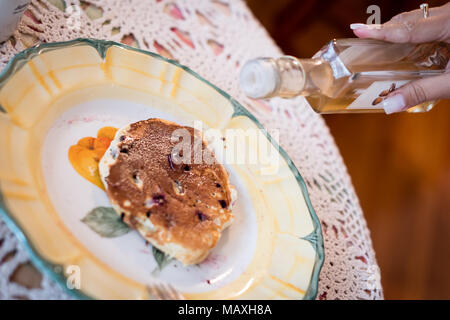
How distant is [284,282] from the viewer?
597 mm

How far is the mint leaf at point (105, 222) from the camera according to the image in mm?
521

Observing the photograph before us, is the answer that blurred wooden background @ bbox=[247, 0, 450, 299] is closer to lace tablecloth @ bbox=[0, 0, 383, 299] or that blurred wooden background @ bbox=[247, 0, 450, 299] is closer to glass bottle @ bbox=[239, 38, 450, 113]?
lace tablecloth @ bbox=[0, 0, 383, 299]

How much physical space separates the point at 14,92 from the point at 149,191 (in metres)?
0.21

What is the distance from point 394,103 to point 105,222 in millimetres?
497

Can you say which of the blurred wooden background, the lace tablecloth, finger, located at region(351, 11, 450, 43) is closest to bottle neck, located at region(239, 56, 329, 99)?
finger, located at region(351, 11, 450, 43)

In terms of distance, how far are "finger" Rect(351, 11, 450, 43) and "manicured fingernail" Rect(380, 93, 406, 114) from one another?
0.09 m

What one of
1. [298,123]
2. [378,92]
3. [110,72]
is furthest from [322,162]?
[110,72]

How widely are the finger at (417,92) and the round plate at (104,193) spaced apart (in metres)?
0.20

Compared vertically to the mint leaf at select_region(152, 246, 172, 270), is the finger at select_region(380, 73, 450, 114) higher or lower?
higher

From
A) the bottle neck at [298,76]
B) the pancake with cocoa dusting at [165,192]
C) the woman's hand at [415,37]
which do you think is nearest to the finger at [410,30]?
the woman's hand at [415,37]

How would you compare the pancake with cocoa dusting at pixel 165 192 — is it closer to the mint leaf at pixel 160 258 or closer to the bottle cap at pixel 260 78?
the mint leaf at pixel 160 258

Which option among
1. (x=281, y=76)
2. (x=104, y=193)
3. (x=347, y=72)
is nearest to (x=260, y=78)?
(x=281, y=76)

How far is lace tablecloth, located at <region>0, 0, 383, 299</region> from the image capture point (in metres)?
0.69

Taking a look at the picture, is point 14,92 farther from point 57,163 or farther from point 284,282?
point 284,282
